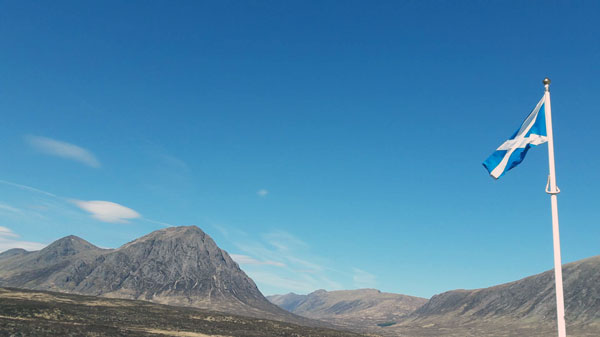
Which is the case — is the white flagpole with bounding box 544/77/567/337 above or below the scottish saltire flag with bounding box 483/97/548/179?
below

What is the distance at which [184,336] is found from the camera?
69312mm

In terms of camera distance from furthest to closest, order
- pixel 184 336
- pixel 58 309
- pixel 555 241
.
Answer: pixel 58 309 < pixel 184 336 < pixel 555 241

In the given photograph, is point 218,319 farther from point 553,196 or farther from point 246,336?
point 553,196

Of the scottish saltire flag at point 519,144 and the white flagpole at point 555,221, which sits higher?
the scottish saltire flag at point 519,144

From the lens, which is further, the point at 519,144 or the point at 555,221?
the point at 519,144

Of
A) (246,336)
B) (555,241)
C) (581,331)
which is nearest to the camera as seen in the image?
(555,241)

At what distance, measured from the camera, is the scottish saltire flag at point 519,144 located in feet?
60.8

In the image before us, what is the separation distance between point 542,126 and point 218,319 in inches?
4472

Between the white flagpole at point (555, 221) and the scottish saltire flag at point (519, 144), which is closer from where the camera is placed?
the white flagpole at point (555, 221)

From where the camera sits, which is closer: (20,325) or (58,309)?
(20,325)

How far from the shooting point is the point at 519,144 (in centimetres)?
1908

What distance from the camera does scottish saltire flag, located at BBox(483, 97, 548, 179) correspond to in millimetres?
18547

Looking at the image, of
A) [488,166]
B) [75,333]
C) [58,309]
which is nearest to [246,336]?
[75,333]

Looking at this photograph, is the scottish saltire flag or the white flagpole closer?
the white flagpole
